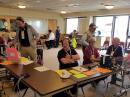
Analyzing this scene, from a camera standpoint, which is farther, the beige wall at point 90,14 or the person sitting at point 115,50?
the beige wall at point 90,14

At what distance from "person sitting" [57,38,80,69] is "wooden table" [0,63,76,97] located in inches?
25.0

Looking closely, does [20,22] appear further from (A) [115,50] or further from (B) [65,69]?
(A) [115,50]

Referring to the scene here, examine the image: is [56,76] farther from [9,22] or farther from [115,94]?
[9,22]

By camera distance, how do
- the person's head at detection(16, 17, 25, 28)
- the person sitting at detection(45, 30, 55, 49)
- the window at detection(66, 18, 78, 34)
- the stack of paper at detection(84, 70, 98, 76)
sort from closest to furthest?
the stack of paper at detection(84, 70, 98, 76) < the person's head at detection(16, 17, 25, 28) < the person sitting at detection(45, 30, 55, 49) < the window at detection(66, 18, 78, 34)

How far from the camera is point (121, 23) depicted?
856cm

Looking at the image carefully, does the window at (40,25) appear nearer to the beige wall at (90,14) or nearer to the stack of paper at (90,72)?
the beige wall at (90,14)

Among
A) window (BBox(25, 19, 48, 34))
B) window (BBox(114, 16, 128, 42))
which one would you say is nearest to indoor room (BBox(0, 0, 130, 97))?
window (BBox(114, 16, 128, 42))

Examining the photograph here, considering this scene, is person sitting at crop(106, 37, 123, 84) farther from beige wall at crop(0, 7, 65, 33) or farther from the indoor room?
beige wall at crop(0, 7, 65, 33)

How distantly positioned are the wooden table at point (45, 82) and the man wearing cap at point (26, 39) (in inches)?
42.9

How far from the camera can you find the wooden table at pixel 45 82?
1.59m

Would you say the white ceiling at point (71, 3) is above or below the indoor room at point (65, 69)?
above

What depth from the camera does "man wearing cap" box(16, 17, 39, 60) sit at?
3279 mm

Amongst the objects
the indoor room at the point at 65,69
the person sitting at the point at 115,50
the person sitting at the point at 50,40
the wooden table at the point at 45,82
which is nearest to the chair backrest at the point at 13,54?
the indoor room at the point at 65,69

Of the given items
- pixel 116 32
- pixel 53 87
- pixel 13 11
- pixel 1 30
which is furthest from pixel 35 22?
pixel 53 87
